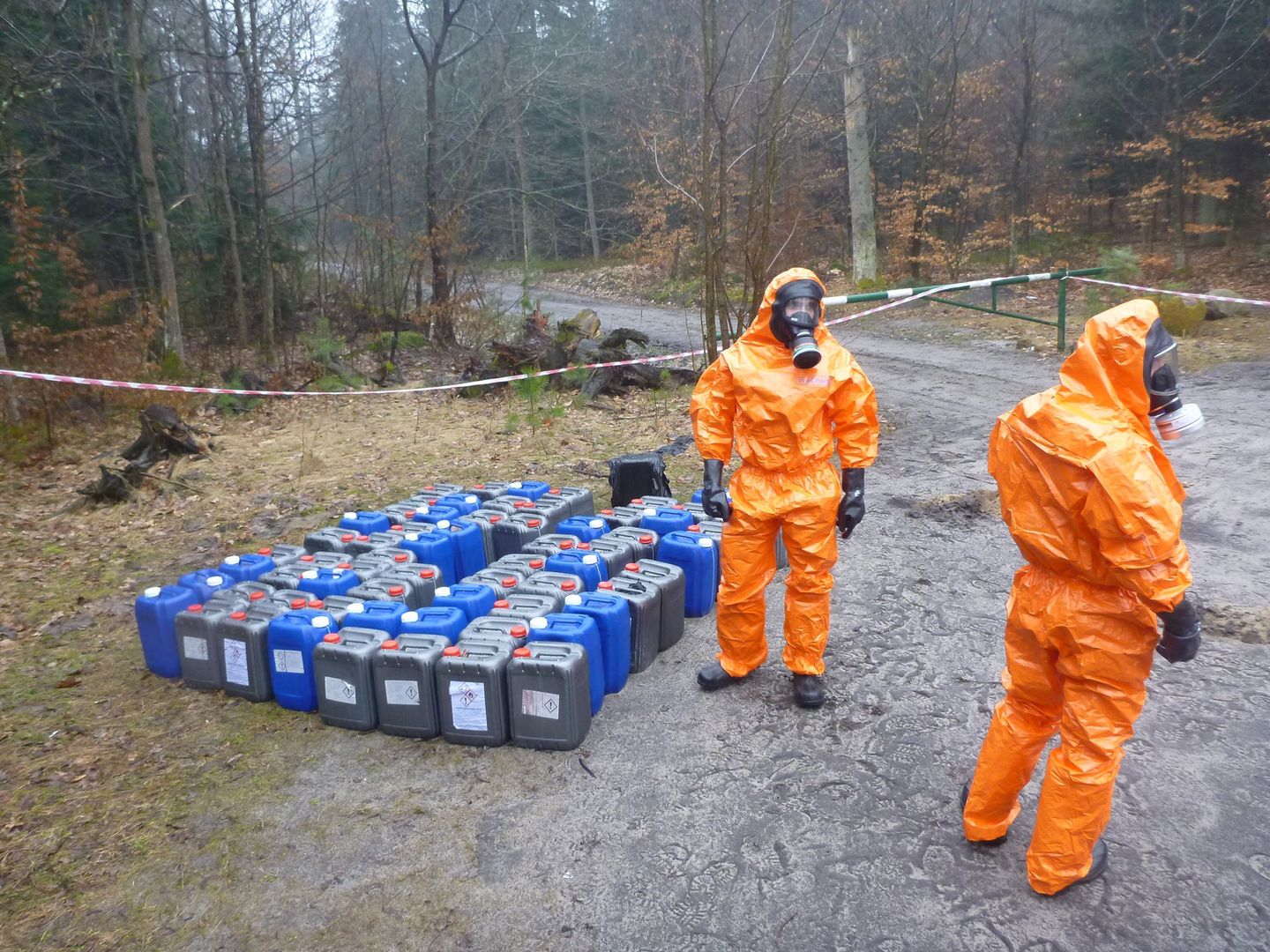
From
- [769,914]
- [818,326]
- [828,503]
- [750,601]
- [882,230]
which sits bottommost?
[769,914]

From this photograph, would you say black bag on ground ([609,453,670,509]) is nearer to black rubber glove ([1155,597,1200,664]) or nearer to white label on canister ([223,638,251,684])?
white label on canister ([223,638,251,684])

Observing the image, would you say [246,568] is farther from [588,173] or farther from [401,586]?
[588,173]

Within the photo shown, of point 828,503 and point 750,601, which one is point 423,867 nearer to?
point 750,601

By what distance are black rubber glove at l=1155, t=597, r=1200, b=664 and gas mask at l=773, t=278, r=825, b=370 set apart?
1693 mm

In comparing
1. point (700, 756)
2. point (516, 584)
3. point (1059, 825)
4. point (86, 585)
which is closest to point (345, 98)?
point (86, 585)

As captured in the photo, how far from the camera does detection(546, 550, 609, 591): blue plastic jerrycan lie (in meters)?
4.80

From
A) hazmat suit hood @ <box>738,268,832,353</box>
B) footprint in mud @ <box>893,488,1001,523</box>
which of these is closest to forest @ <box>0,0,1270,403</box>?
footprint in mud @ <box>893,488,1001,523</box>

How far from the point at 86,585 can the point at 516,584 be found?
3.46m

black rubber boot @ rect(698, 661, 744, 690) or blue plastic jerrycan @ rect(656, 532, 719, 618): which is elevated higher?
blue plastic jerrycan @ rect(656, 532, 719, 618)

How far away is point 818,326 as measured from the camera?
3893 mm

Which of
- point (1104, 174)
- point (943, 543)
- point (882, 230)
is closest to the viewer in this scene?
point (943, 543)

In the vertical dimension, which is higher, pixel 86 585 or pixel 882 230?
pixel 882 230

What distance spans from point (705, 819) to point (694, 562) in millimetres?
2000

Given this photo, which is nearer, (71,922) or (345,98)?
(71,922)
